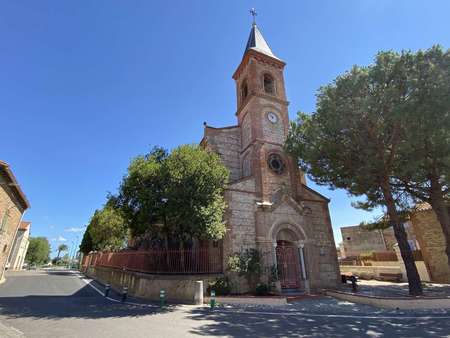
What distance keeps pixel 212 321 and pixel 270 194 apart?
30.9 feet

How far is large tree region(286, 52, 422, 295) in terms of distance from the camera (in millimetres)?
11664

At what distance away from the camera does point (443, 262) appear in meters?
17.6

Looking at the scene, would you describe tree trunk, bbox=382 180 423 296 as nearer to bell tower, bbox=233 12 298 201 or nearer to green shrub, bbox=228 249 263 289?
bell tower, bbox=233 12 298 201

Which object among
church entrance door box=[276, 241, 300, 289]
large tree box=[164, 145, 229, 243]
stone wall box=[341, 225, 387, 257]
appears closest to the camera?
large tree box=[164, 145, 229, 243]

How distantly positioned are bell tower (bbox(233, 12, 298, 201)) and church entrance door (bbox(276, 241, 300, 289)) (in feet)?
10.8

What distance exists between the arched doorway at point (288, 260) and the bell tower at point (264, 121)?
103 inches

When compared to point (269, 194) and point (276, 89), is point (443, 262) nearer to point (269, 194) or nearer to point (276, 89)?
point (269, 194)

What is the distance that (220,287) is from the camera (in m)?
12.3

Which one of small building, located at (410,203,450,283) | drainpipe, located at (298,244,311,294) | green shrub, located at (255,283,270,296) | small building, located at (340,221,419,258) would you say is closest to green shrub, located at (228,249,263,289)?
green shrub, located at (255,283,270,296)

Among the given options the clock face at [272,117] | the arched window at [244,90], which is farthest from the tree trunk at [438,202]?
the arched window at [244,90]

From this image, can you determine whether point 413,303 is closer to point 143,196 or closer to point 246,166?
point 246,166

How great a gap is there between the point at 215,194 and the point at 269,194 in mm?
4444

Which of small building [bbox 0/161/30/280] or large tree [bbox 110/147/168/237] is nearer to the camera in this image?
large tree [bbox 110/147/168/237]

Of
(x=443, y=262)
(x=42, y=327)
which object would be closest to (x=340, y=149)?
(x=443, y=262)
